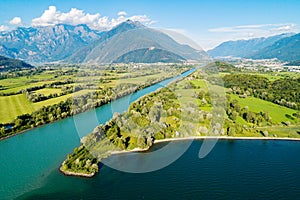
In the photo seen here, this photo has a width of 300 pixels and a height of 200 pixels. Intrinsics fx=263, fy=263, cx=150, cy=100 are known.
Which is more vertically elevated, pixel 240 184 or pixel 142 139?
pixel 142 139

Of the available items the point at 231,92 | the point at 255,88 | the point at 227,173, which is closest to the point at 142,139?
the point at 227,173

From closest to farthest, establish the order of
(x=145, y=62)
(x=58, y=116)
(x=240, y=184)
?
1. (x=240, y=184)
2. (x=58, y=116)
3. (x=145, y=62)

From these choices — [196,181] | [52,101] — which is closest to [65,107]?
[52,101]

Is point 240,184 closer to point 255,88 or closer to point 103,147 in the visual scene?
point 103,147

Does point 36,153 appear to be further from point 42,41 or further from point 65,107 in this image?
point 42,41

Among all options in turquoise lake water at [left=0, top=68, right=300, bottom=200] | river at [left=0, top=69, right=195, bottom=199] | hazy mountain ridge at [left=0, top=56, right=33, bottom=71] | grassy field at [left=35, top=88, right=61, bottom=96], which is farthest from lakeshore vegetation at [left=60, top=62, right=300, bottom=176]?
hazy mountain ridge at [left=0, top=56, right=33, bottom=71]

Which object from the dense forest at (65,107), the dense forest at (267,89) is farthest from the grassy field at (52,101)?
the dense forest at (267,89)
